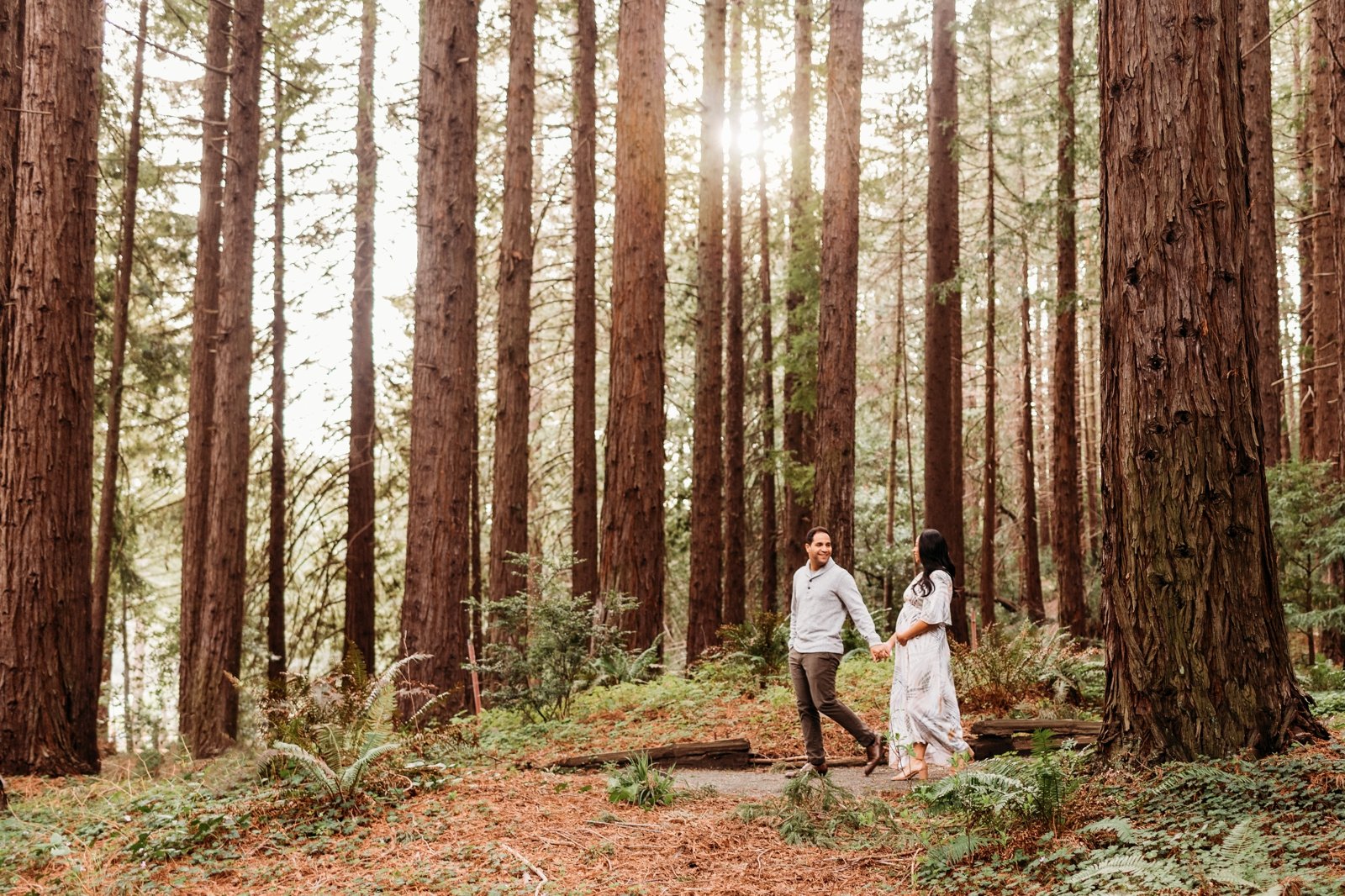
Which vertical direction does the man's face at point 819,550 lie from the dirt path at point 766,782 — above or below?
above

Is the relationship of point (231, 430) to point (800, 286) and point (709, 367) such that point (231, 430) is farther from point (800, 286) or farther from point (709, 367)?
point (800, 286)

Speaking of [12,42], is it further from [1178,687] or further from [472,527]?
[472,527]

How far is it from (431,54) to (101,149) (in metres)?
9.64

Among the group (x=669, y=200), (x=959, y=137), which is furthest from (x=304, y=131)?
(x=959, y=137)

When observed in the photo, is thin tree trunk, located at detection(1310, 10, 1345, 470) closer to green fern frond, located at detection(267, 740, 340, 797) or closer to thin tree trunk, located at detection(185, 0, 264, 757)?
green fern frond, located at detection(267, 740, 340, 797)

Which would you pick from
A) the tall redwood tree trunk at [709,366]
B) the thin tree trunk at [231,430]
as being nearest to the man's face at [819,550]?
the thin tree trunk at [231,430]

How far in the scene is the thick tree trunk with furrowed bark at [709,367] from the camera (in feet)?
59.0

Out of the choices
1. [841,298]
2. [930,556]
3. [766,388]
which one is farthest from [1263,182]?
[930,556]

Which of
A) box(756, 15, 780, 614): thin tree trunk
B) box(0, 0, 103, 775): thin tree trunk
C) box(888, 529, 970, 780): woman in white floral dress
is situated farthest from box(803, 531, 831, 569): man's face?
box(756, 15, 780, 614): thin tree trunk

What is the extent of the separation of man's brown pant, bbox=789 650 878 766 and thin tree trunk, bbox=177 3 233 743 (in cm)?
983

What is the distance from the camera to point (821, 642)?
8.29 m

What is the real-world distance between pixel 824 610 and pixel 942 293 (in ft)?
32.6

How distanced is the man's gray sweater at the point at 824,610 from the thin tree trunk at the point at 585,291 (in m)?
8.47

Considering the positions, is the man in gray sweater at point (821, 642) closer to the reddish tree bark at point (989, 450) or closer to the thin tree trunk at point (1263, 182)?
the thin tree trunk at point (1263, 182)
